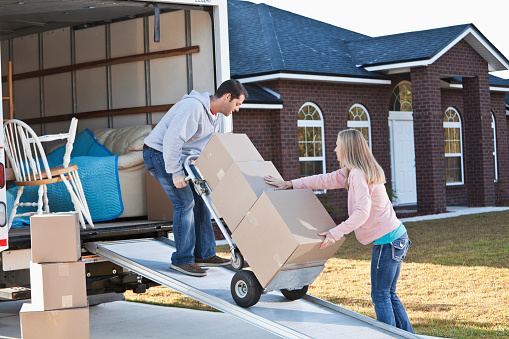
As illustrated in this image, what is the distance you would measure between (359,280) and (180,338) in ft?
10.2

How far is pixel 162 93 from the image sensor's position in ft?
25.2

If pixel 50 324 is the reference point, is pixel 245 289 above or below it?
above

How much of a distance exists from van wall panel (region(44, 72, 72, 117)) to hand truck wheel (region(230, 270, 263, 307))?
452cm

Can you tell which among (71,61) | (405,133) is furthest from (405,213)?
(71,61)

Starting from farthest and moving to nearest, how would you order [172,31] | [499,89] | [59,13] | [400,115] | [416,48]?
[499,89], [400,115], [416,48], [59,13], [172,31]

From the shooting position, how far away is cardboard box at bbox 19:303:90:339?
5156 mm

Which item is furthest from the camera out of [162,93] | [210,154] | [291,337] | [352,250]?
[352,250]

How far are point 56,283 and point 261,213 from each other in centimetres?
152

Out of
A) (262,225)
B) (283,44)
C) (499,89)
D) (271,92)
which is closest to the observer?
(262,225)

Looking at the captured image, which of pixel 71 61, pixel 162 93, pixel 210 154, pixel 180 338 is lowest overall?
pixel 180 338

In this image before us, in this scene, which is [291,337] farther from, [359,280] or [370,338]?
[359,280]

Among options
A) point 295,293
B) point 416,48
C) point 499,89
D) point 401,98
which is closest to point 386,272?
point 295,293

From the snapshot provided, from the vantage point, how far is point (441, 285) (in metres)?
8.28

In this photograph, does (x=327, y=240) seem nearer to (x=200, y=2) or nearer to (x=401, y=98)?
(x=200, y=2)
